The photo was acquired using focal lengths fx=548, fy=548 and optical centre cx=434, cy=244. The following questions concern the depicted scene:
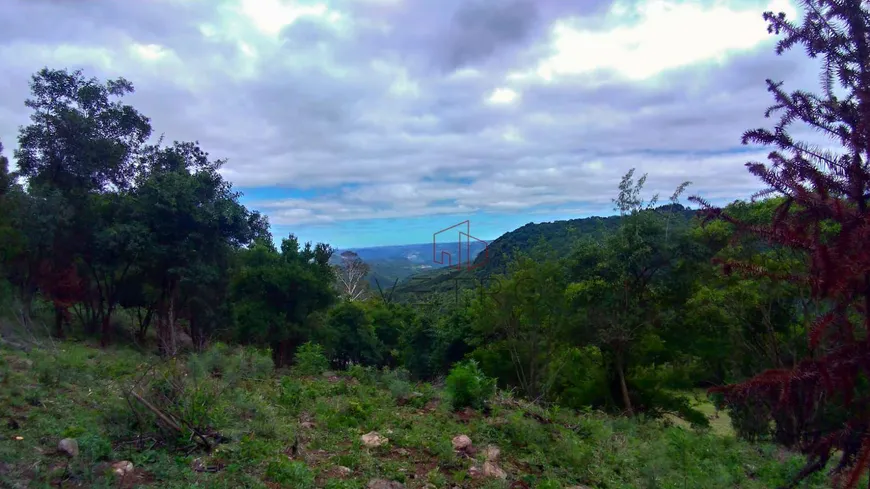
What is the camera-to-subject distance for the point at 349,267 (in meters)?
47.2

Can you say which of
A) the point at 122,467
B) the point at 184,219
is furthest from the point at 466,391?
the point at 184,219

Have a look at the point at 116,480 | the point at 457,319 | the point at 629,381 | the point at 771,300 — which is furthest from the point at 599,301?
the point at 116,480

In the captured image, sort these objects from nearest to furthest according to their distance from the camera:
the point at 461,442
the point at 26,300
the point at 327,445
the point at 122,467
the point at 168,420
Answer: the point at 122,467
the point at 168,420
the point at 327,445
the point at 461,442
the point at 26,300

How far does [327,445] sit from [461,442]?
1432 mm

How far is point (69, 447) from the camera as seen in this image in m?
4.44

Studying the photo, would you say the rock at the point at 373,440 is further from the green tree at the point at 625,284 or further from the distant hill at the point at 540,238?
the green tree at the point at 625,284

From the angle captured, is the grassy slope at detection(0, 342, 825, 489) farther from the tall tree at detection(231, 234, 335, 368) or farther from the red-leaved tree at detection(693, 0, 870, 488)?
the tall tree at detection(231, 234, 335, 368)

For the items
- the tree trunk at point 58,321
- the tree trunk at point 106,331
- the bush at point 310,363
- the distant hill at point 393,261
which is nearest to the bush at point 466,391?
the bush at point 310,363

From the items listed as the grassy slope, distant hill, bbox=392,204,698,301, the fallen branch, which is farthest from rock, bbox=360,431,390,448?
distant hill, bbox=392,204,698,301

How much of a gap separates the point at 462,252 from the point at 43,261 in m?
13.3

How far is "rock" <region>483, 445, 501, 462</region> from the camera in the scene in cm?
557

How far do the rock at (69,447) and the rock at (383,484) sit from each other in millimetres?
2338

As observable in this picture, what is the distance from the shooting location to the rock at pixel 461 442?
5812 mm

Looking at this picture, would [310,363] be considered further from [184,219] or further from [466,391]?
[184,219]
